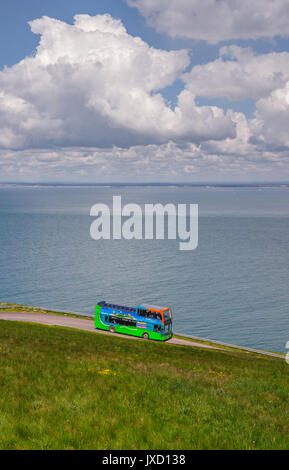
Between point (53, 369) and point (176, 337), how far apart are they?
42.4 meters

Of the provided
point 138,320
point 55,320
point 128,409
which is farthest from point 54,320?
point 128,409

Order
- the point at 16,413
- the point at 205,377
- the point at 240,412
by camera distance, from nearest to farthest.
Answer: the point at 16,413 < the point at 240,412 < the point at 205,377

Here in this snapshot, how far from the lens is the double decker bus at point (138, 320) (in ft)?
165

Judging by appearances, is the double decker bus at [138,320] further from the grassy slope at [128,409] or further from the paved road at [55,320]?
the grassy slope at [128,409]

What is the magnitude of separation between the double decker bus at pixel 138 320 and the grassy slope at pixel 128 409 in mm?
34231

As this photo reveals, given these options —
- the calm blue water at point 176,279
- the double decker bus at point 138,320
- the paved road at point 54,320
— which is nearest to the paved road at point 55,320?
the paved road at point 54,320

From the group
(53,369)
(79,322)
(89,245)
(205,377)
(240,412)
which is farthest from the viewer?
(89,245)

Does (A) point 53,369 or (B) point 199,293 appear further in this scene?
(B) point 199,293

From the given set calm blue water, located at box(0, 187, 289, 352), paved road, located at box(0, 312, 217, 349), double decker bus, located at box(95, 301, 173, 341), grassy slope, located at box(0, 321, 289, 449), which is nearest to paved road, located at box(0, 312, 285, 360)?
paved road, located at box(0, 312, 217, 349)

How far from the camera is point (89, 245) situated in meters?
160

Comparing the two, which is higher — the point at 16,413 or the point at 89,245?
the point at 89,245

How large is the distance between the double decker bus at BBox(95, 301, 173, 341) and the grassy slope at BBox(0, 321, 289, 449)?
1348 inches

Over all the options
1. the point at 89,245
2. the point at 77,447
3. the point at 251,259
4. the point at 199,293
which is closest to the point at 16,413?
the point at 77,447
